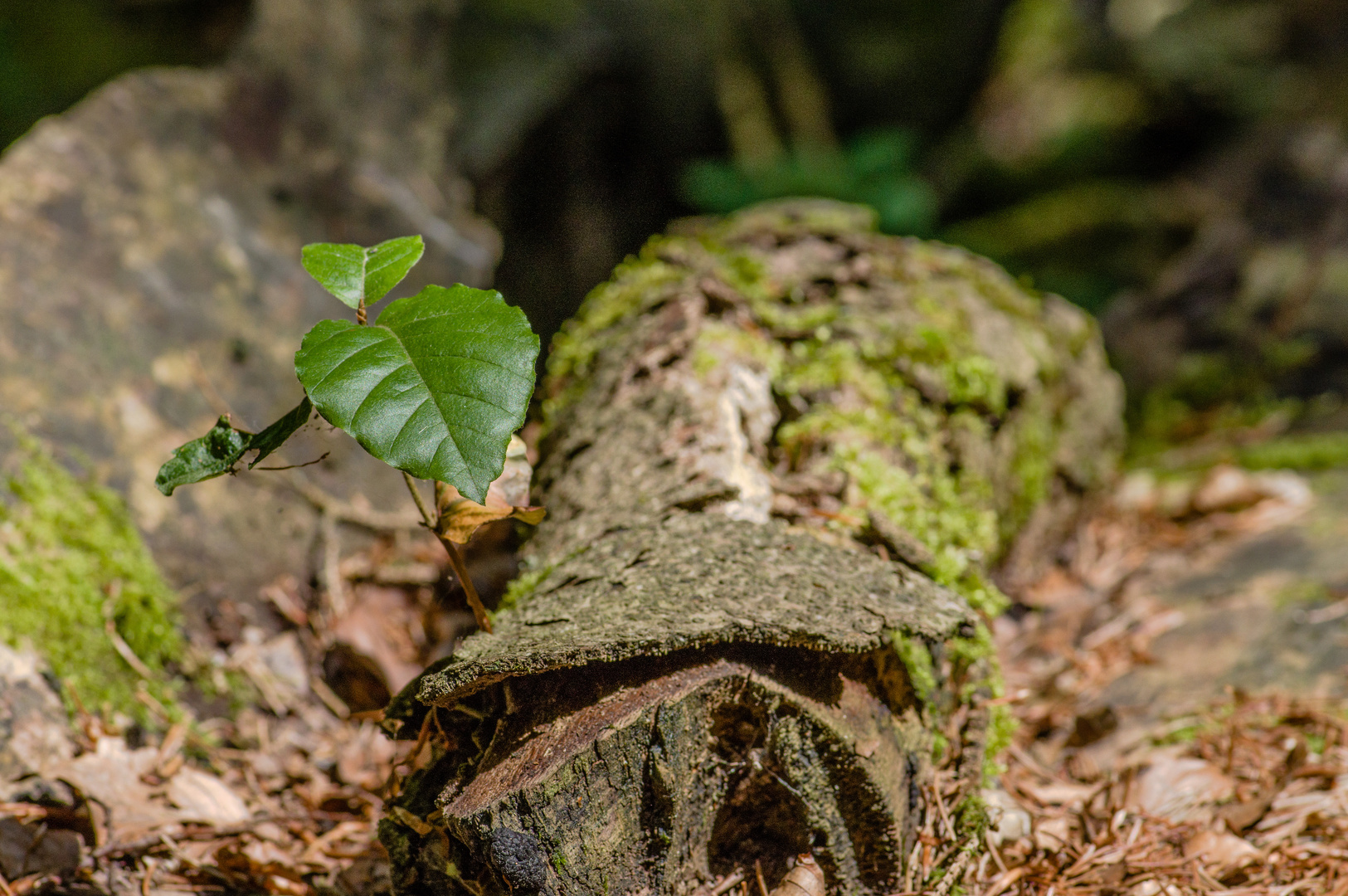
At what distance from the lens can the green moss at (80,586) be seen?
5.46ft

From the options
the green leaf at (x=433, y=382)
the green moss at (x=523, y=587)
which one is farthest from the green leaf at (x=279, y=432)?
the green moss at (x=523, y=587)

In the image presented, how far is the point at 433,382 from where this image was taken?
1047 mm

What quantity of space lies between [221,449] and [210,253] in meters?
1.80

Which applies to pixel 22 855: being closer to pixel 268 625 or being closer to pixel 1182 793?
pixel 268 625

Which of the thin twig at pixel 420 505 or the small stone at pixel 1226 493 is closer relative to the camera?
the thin twig at pixel 420 505

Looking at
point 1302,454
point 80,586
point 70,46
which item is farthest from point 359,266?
point 70,46

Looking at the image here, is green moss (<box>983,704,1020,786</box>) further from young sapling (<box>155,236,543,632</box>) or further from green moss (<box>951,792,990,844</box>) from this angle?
young sapling (<box>155,236,543,632</box>)

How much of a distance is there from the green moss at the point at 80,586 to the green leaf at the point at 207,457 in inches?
33.9

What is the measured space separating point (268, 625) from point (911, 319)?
1.91 metres

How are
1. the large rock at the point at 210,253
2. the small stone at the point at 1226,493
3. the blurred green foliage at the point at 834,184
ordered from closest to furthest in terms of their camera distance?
the large rock at the point at 210,253, the small stone at the point at 1226,493, the blurred green foliage at the point at 834,184

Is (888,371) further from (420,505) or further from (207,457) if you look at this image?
(207,457)

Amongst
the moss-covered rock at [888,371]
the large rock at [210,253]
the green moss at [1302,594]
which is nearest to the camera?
the moss-covered rock at [888,371]

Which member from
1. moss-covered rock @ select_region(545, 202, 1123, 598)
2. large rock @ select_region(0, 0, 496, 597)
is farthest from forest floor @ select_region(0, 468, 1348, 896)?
moss-covered rock @ select_region(545, 202, 1123, 598)

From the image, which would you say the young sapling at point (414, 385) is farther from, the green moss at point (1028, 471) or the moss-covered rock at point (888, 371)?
the green moss at point (1028, 471)
